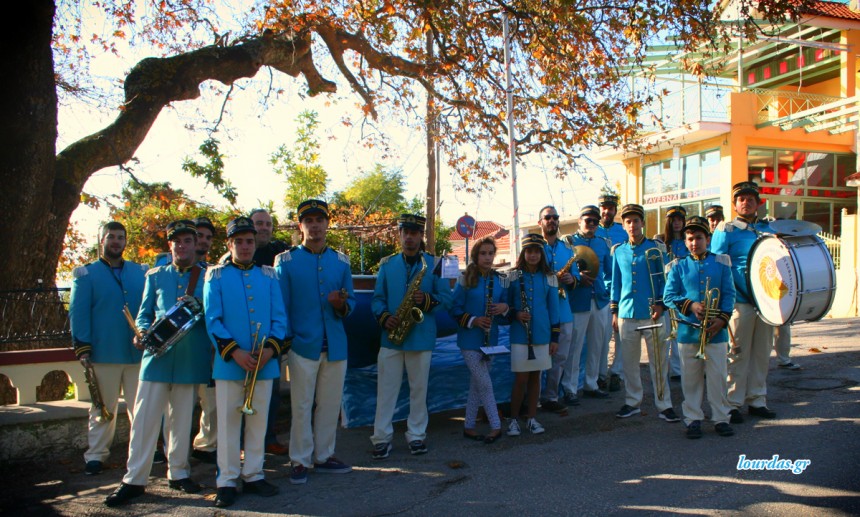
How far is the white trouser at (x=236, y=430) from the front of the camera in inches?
186

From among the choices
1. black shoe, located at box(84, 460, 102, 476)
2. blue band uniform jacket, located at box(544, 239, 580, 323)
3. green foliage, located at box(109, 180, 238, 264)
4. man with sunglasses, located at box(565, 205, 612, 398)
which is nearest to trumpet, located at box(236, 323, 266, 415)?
black shoe, located at box(84, 460, 102, 476)

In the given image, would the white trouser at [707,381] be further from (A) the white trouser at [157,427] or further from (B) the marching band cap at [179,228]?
(B) the marching band cap at [179,228]

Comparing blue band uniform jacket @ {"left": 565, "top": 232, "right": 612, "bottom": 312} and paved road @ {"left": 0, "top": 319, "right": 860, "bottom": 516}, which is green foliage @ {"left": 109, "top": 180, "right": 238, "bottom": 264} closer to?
paved road @ {"left": 0, "top": 319, "right": 860, "bottom": 516}

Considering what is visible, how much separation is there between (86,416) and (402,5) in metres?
6.87

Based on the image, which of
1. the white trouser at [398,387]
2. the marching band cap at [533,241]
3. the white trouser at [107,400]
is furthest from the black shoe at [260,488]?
the marching band cap at [533,241]

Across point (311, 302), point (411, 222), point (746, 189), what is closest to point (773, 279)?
point (746, 189)

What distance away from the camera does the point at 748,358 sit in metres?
6.51

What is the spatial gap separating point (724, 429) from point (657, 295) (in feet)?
4.92

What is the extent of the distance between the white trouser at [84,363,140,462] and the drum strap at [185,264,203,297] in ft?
3.98

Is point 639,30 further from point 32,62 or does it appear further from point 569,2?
point 32,62

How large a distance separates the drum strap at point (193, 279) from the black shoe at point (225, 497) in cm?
152

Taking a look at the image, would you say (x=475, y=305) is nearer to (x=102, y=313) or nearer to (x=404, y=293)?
(x=404, y=293)

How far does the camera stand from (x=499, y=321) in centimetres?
650

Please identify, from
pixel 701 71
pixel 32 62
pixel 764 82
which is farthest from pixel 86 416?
pixel 764 82
